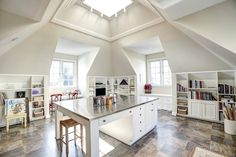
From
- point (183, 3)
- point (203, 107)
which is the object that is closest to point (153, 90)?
point (203, 107)

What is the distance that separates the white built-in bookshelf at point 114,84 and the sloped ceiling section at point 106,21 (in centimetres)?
229

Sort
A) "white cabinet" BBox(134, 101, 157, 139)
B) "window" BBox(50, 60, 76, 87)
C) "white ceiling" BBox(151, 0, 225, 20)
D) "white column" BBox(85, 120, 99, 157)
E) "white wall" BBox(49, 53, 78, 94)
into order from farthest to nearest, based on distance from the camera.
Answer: "window" BBox(50, 60, 76, 87) < "white wall" BBox(49, 53, 78, 94) < "white cabinet" BBox(134, 101, 157, 139) < "white ceiling" BBox(151, 0, 225, 20) < "white column" BBox(85, 120, 99, 157)

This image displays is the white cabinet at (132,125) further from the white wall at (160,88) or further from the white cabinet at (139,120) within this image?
the white wall at (160,88)

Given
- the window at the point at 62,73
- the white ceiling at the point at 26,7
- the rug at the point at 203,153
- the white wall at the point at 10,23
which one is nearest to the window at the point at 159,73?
the rug at the point at 203,153

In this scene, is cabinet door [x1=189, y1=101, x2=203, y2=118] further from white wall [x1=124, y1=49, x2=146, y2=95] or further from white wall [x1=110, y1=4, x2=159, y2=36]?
white wall [x1=110, y1=4, x2=159, y2=36]

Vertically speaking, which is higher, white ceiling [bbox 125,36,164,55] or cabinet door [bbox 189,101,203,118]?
white ceiling [bbox 125,36,164,55]

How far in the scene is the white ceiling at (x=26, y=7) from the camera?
1.78 meters

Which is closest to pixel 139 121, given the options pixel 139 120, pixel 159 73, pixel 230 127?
pixel 139 120

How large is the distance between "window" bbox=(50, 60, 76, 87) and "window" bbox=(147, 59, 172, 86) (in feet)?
14.0

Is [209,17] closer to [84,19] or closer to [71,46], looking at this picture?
[84,19]

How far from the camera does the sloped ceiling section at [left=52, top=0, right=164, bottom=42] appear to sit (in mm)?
3404

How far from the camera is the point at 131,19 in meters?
3.93

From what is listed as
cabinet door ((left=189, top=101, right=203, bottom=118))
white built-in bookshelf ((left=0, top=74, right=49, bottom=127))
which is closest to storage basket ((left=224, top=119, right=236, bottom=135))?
cabinet door ((left=189, top=101, right=203, bottom=118))

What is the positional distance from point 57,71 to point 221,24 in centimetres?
641
